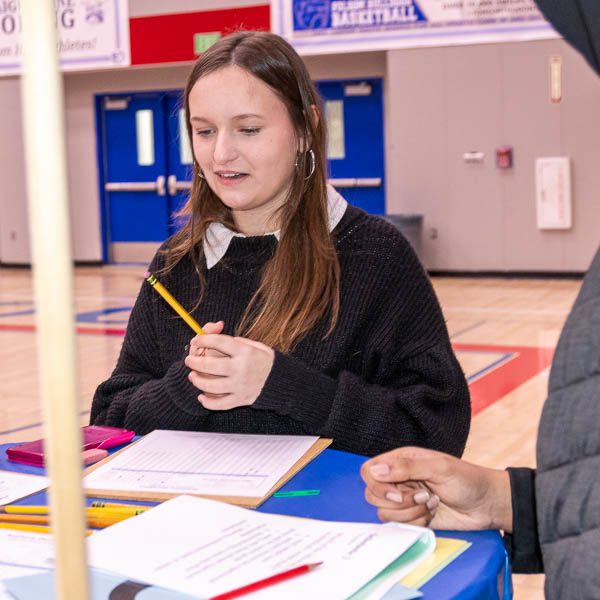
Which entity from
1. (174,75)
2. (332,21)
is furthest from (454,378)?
(174,75)

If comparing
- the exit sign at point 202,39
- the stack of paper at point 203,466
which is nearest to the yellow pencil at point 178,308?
the stack of paper at point 203,466

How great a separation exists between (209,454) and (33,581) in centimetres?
50

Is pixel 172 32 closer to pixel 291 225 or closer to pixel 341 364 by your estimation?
pixel 291 225

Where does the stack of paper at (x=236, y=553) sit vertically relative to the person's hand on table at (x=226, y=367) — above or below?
below

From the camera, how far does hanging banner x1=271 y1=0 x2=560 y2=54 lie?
2.74 metres

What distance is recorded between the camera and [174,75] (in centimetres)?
1086

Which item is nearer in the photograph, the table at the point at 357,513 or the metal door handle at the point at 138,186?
the table at the point at 357,513

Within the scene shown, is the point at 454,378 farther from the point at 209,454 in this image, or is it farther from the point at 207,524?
the point at 207,524

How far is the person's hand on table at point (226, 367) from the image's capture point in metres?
1.46

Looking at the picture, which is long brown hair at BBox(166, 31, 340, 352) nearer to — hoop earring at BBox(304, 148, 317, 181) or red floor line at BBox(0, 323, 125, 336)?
hoop earring at BBox(304, 148, 317, 181)

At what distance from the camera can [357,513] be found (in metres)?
1.14

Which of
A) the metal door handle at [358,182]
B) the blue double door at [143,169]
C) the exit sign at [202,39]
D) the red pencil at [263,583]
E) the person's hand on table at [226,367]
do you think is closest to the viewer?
the red pencil at [263,583]

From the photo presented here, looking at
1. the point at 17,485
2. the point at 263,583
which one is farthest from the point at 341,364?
the point at 263,583

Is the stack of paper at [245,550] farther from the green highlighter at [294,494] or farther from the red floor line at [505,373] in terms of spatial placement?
the red floor line at [505,373]
